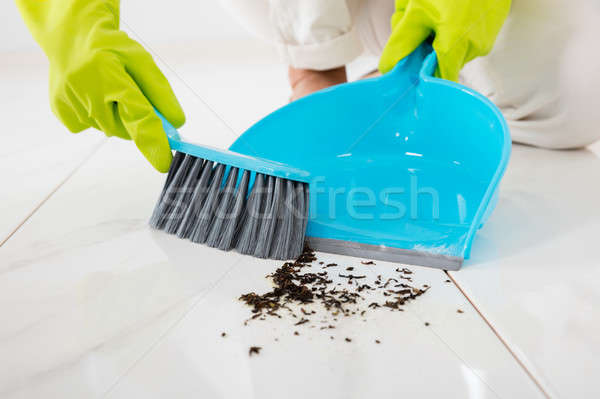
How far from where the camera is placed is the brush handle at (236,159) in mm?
680

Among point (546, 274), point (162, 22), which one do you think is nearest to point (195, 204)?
point (546, 274)

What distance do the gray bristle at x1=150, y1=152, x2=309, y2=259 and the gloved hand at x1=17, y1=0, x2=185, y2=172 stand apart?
5 cm

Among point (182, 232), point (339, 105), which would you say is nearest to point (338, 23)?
point (339, 105)

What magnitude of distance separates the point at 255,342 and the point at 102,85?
1.32ft

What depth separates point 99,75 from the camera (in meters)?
0.72

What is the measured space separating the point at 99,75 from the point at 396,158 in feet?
1.42

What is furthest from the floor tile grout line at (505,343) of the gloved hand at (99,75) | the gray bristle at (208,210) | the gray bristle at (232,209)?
the gloved hand at (99,75)

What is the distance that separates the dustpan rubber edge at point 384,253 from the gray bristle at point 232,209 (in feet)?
0.09

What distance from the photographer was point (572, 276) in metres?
0.62

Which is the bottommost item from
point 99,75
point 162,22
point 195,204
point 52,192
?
point 162,22

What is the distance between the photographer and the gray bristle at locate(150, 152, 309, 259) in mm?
674

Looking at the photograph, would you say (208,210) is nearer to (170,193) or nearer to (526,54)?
(170,193)

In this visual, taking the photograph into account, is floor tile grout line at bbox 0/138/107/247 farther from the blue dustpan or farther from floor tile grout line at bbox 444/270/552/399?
floor tile grout line at bbox 444/270/552/399

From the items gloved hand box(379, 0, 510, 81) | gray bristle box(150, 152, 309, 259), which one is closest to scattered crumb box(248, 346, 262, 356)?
gray bristle box(150, 152, 309, 259)
